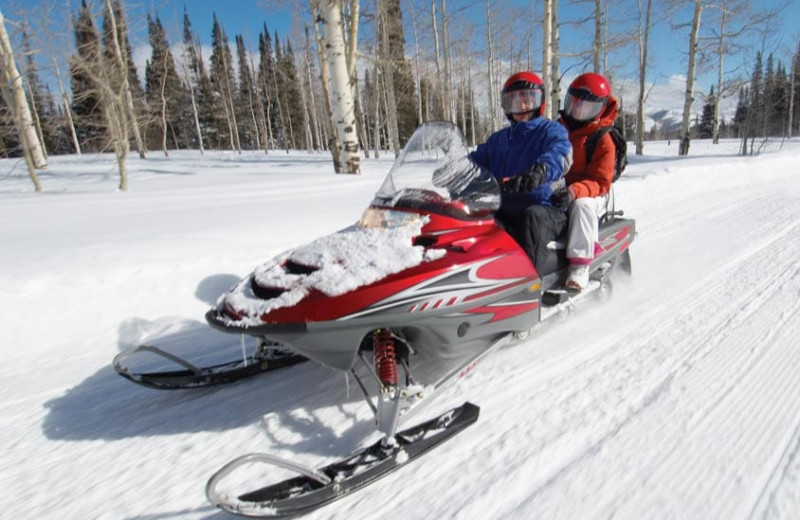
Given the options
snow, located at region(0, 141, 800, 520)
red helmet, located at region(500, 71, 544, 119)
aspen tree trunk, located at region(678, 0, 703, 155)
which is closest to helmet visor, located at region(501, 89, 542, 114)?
red helmet, located at region(500, 71, 544, 119)

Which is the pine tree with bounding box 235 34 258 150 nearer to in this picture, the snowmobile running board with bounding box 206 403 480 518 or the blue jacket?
the blue jacket

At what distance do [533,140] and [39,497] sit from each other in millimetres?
2994

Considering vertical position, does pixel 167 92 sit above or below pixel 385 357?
above

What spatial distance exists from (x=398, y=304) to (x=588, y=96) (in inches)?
86.2

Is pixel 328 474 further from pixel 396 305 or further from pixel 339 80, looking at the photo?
pixel 339 80

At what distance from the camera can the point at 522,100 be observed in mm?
2838

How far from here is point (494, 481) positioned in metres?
1.64

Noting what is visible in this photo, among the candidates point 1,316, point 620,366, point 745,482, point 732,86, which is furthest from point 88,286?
point 732,86

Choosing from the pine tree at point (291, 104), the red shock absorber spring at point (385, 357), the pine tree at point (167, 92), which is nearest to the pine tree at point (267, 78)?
the pine tree at point (291, 104)

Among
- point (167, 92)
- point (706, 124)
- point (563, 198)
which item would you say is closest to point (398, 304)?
point (563, 198)

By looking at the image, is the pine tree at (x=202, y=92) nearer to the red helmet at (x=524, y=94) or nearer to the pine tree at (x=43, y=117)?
the pine tree at (x=43, y=117)

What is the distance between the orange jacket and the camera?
2.94 m

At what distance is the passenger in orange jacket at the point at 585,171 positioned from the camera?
9.10ft

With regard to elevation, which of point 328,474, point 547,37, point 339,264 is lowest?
point 328,474
